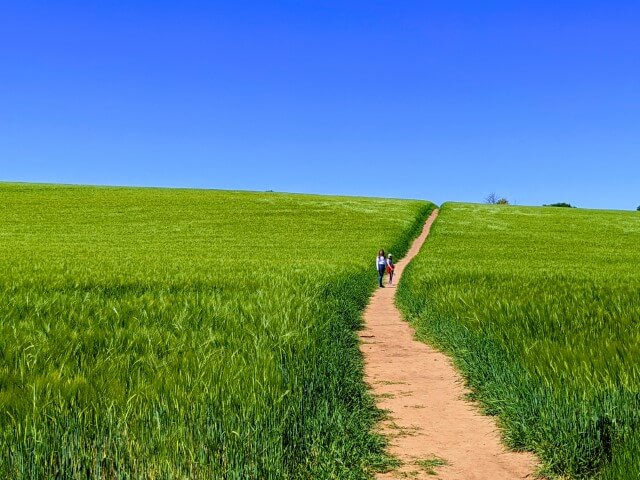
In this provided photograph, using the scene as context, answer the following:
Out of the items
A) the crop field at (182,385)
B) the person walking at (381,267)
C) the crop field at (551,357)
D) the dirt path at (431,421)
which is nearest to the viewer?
the crop field at (182,385)

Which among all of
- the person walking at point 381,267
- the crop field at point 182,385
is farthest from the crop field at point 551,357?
the person walking at point 381,267

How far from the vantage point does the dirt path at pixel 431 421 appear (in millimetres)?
5090

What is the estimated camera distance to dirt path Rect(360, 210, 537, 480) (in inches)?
200

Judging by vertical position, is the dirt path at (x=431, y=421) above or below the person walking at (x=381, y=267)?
below

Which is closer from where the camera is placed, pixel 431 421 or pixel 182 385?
pixel 182 385

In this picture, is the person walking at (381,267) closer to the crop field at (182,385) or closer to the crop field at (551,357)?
the crop field at (551,357)

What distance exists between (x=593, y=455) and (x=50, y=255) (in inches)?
1116

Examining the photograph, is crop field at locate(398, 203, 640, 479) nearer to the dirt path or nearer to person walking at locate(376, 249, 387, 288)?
the dirt path

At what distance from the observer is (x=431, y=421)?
6.45 m

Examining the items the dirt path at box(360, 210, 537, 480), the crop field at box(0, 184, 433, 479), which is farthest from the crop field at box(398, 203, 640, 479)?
the crop field at box(0, 184, 433, 479)

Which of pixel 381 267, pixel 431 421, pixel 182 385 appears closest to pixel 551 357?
pixel 431 421

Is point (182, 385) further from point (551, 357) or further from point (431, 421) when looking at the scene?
point (551, 357)

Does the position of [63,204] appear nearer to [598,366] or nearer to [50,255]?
[50,255]

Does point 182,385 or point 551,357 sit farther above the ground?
point 551,357
